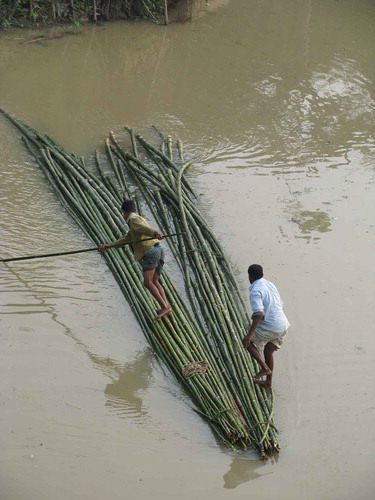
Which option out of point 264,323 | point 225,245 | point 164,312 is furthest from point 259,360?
point 225,245

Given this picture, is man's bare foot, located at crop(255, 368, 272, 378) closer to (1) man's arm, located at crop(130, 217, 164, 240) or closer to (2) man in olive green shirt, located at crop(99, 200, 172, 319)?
(2) man in olive green shirt, located at crop(99, 200, 172, 319)

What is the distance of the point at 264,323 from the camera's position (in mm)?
4250

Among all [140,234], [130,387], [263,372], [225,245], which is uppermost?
[140,234]

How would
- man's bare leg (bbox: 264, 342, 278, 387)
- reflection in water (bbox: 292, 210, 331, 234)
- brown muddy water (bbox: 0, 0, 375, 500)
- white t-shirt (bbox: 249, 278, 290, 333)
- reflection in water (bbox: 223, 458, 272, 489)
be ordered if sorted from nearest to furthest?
reflection in water (bbox: 223, 458, 272, 489) < brown muddy water (bbox: 0, 0, 375, 500) < white t-shirt (bbox: 249, 278, 290, 333) < man's bare leg (bbox: 264, 342, 278, 387) < reflection in water (bbox: 292, 210, 331, 234)

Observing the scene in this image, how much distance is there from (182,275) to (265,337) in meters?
1.40

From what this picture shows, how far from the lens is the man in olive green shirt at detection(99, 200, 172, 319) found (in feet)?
16.0

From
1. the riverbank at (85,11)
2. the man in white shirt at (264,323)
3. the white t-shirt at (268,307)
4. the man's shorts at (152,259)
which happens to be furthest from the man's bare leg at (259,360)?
the riverbank at (85,11)

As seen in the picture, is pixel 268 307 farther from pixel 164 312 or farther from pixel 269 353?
pixel 164 312

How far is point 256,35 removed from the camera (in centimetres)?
1145

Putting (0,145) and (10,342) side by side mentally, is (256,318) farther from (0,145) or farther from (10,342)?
(0,145)

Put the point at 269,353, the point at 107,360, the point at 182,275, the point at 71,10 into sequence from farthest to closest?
the point at 71,10 < the point at 182,275 < the point at 107,360 < the point at 269,353

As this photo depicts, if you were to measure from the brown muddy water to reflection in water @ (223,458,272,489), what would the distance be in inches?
0.5

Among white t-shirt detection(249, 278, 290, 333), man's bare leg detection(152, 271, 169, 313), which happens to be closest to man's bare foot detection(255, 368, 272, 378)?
white t-shirt detection(249, 278, 290, 333)

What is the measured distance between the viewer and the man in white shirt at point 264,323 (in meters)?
4.20
